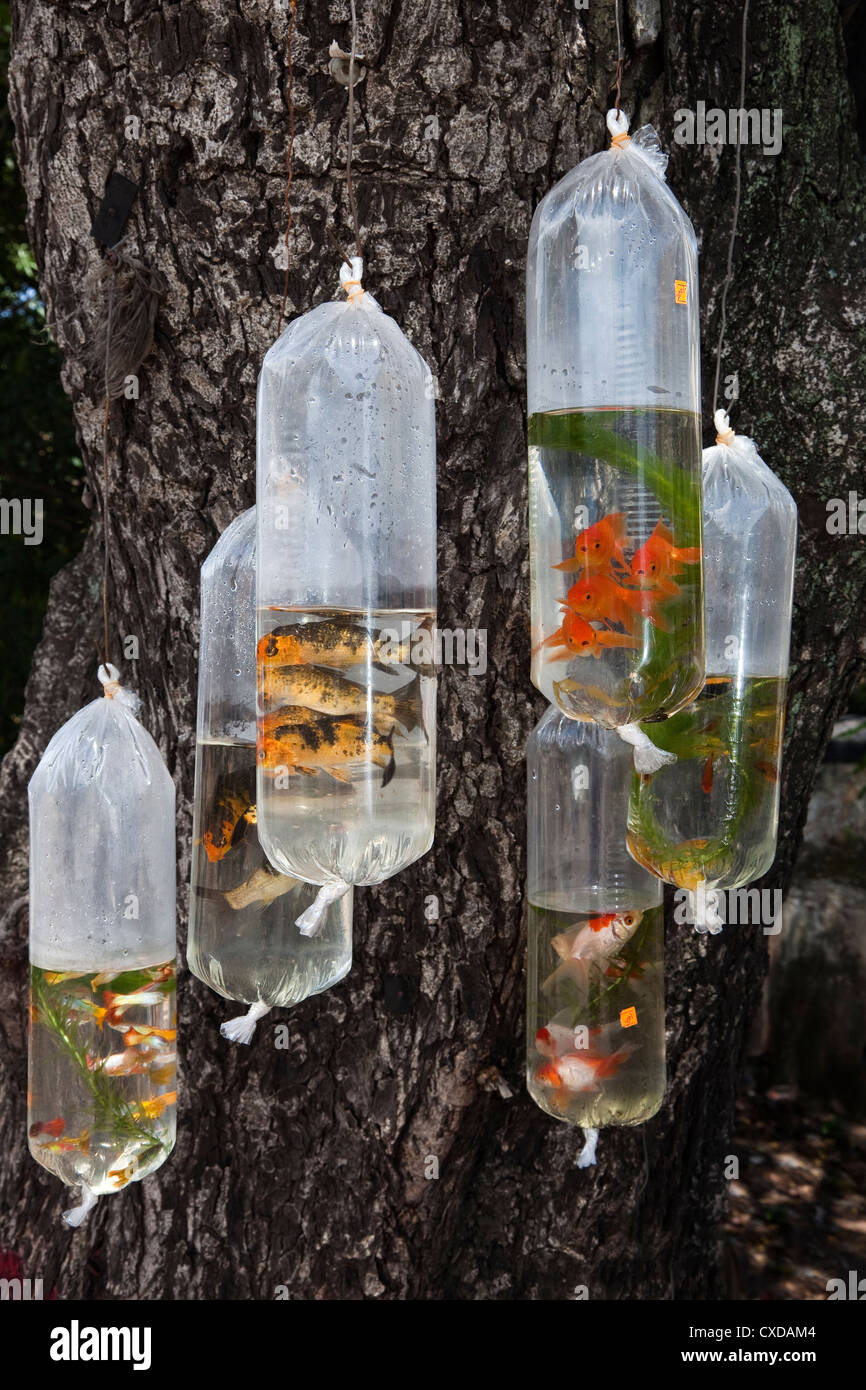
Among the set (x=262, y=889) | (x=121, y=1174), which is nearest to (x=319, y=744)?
(x=262, y=889)

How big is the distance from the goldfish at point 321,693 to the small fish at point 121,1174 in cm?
79

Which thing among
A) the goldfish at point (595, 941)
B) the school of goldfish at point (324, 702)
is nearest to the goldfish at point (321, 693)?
the school of goldfish at point (324, 702)

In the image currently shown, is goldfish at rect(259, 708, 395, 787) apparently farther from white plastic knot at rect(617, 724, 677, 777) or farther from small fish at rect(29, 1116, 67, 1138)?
small fish at rect(29, 1116, 67, 1138)

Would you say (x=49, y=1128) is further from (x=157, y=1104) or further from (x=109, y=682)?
(x=109, y=682)

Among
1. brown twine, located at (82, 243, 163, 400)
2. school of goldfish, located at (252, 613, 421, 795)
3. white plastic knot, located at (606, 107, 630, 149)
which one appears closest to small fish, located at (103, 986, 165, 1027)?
school of goldfish, located at (252, 613, 421, 795)

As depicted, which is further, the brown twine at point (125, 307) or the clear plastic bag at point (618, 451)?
the brown twine at point (125, 307)

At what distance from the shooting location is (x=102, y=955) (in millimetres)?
1800

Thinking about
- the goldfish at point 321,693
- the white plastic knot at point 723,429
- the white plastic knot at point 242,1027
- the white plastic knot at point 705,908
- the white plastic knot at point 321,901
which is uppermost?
the white plastic knot at point 723,429

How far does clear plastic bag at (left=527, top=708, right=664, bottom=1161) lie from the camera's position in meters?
1.95

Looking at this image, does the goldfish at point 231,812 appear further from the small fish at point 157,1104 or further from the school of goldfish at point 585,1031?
the school of goldfish at point 585,1031

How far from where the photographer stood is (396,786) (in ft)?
5.02

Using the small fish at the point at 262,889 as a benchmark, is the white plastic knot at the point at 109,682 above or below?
above

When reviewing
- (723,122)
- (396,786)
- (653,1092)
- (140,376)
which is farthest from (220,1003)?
(723,122)

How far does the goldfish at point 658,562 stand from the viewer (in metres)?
1.47
